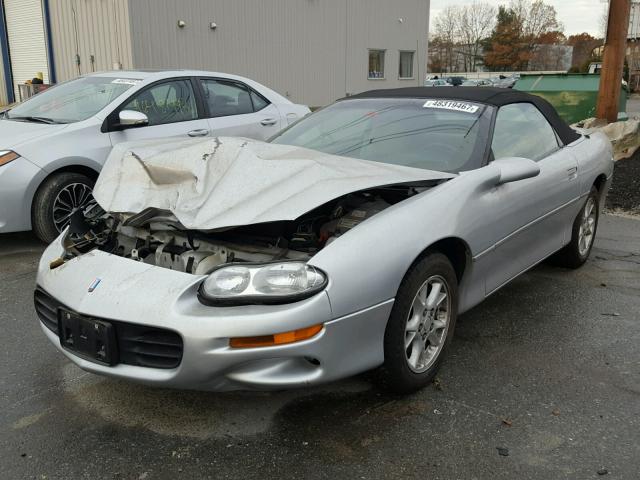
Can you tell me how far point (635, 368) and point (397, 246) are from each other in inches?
63.4

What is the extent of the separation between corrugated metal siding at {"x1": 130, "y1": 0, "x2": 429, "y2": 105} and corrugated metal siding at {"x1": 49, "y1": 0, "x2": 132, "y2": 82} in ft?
1.13

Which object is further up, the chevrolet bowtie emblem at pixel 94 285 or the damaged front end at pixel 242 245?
the damaged front end at pixel 242 245

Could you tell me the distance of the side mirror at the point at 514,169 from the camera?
3260 millimetres

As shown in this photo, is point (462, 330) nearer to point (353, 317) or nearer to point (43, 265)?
point (353, 317)

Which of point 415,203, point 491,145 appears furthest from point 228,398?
point 491,145

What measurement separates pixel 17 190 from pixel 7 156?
300mm

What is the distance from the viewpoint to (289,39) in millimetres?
A: 18188

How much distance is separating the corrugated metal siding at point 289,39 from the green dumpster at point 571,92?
754 centimetres

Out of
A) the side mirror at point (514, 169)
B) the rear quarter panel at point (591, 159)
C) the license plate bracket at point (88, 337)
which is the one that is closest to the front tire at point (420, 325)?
the side mirror at point (514, 169)

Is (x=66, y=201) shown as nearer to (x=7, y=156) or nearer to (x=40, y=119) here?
(x=7, y=156)

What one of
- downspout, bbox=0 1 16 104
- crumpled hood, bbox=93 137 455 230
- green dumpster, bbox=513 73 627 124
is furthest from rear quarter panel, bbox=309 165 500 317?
downspout, bbox=0 1 16 104

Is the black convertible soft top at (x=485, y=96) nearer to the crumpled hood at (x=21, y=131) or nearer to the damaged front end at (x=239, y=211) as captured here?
the damaged front end at (x=239, y=211)

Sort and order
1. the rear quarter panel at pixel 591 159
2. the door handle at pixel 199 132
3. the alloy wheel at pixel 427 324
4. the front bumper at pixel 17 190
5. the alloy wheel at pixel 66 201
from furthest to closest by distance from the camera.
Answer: the door handle at pixel 199 132, the alloy wheel at pixel 66 201, the front bumper at pixel 17 190, the rear quarter panel at pixel 591 159, the alloy wheel at pixel 427 324

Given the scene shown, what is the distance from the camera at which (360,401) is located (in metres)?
2.85
